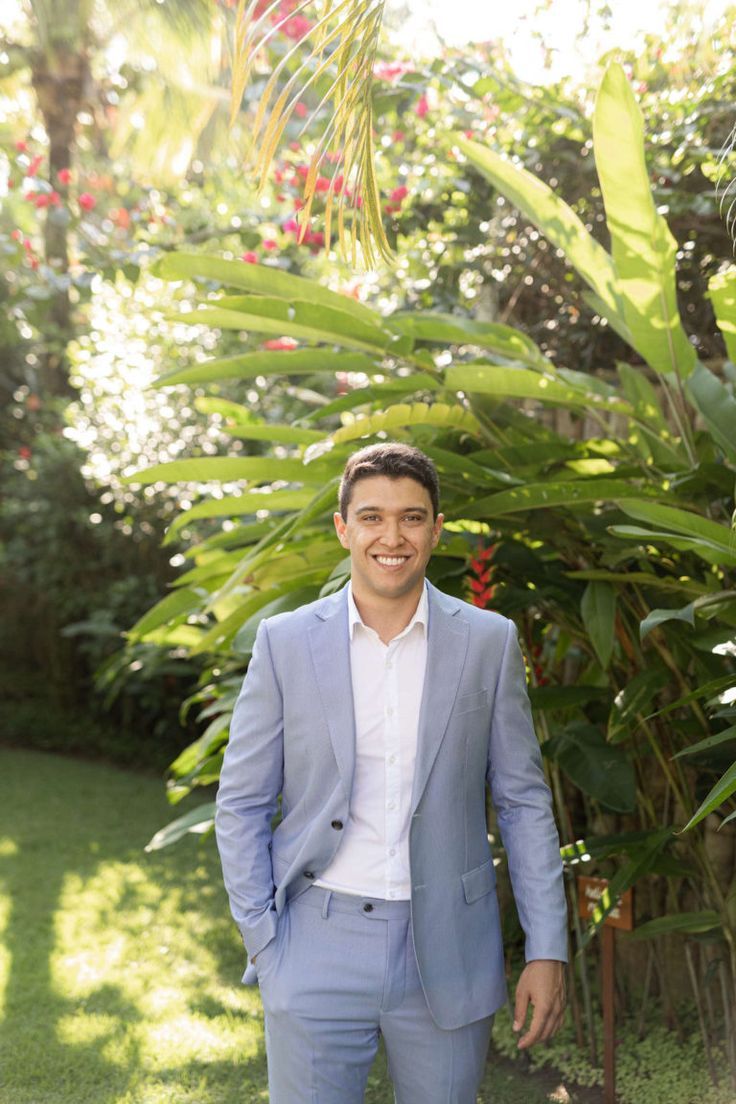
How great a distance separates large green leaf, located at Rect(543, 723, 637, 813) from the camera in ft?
9.11

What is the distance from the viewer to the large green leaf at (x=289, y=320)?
9.31ft

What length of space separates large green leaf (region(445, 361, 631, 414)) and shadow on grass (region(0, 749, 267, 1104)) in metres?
2.07

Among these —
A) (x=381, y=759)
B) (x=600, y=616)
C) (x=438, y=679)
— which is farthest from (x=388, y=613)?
(x=600, y=616)

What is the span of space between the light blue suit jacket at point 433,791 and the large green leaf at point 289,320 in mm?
975

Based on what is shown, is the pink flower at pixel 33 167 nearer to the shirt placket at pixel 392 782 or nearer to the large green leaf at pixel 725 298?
the large green leaf at pixel 725 298

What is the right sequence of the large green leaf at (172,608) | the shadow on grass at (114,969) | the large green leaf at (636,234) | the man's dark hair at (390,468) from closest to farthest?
the man's dark hair at (390,468) → the large green leaf at (636,234) → the large green leaf at (172,608) → the shadow on grass at (114,969)

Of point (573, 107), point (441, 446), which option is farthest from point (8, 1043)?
point (573, 107)

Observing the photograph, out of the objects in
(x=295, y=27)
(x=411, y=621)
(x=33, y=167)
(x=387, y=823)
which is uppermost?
(x=295, y=27)

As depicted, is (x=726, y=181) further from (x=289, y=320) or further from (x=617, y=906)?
(x=617, y=906)

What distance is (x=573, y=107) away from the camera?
162 inches

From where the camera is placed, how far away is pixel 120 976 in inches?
169

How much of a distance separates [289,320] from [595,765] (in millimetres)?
1305

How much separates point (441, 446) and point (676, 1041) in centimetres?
182

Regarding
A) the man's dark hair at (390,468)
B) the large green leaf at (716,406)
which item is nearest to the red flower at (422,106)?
the large green leaf at (716,406)
